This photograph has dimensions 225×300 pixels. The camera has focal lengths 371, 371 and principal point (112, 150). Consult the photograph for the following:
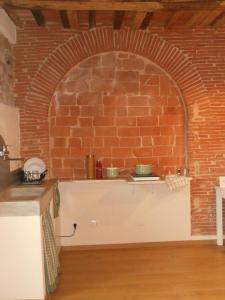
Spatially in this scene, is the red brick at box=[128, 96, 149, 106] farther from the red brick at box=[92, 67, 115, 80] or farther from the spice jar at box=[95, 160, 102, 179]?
the spice jar at box=[95, 160, 102, 179]

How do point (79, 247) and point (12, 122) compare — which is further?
point (79, 247)

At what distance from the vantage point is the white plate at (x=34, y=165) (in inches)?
162

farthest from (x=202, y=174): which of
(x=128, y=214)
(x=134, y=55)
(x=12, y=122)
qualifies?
(x=12, y=122)

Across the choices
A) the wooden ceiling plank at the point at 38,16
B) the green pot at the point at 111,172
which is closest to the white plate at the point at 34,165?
the green pot at the point at 111,172

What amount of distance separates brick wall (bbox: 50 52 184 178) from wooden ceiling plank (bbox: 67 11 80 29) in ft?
1.45

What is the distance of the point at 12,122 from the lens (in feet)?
13.6

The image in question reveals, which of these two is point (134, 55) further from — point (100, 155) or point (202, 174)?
point (202, 174)

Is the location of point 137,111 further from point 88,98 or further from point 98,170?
point 98,170

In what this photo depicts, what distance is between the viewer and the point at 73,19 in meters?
4.16

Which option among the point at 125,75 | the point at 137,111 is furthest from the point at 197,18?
the point at 137,111

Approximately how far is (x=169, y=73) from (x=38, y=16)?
1707 millimetres

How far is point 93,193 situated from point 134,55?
179 centimetres

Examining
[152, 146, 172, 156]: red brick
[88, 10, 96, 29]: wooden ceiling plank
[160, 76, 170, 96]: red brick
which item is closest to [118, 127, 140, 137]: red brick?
[152, 146, 172, 156]: red brick

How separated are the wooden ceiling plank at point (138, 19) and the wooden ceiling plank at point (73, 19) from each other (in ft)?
2.14
